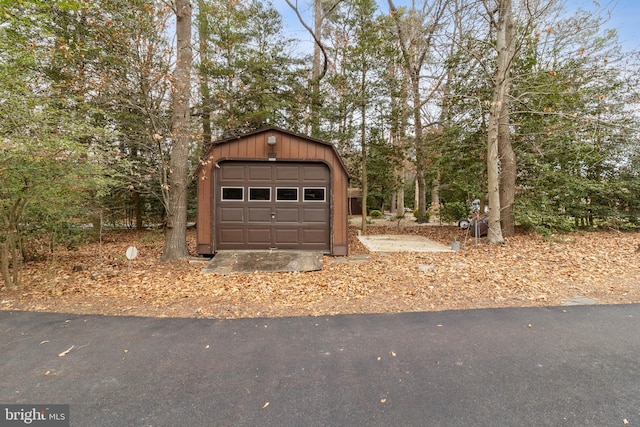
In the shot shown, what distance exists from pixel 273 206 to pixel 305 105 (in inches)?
245

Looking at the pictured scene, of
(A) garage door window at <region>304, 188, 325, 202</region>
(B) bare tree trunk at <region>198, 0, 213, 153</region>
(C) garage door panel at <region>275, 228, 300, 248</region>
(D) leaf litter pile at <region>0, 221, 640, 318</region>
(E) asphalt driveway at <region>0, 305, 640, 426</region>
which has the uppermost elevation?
(B) bare tree trunk at <region>198, 0, 213, 153</region>

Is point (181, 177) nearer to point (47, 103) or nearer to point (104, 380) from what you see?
point (47, 103)

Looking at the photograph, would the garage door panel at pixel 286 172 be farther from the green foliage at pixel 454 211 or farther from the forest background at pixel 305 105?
the green foliage at pixel 454 211

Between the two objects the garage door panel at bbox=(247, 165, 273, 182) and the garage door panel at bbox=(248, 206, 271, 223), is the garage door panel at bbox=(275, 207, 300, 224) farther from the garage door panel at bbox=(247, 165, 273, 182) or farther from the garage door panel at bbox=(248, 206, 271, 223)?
the garage door panel at bbox=(247, 165, 273, 182)

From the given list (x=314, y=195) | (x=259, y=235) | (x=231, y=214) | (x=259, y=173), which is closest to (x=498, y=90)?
(x=314, y=195)

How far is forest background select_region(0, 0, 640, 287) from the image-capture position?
4898mm

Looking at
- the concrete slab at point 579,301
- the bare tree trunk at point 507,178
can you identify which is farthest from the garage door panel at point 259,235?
the bare tree trunk at point 507,178

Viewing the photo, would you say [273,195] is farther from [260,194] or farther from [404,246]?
[404,246]

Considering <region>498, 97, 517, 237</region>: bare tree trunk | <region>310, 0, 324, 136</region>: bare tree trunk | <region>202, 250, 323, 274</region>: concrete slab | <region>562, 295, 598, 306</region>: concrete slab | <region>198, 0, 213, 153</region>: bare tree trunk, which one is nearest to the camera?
<region>562, 295, 598, 306</region>: concrete slab

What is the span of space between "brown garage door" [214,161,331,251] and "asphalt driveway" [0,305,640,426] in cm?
396

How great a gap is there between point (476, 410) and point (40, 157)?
18.5 ft

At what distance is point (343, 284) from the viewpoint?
193 inches

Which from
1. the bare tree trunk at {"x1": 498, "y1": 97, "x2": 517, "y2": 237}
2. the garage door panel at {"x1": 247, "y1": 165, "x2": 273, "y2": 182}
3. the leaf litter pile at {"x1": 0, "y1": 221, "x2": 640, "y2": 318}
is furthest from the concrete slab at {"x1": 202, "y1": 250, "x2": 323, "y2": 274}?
the bare tree trunk at {"x1": 498, "y1": 97, "x2": 517, "y2": 237}

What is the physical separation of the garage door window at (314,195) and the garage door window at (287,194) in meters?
0.26
